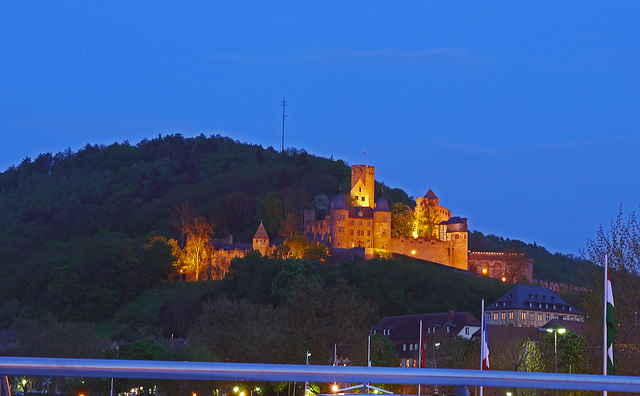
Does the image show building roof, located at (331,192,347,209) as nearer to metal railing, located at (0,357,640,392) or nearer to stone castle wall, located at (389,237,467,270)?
stone castle wall, located at (389,237,467,270)

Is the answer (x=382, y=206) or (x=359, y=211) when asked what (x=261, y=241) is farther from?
(x=382, y=206)

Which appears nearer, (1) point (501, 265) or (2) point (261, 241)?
(1) point (501, 265)

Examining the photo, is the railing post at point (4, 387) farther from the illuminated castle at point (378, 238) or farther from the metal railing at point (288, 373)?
the illuminated castle at point (378, 238)

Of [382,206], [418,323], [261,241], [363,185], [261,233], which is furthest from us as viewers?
[363,185]

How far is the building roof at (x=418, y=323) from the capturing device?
9050cm

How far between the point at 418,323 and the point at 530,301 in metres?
13.7

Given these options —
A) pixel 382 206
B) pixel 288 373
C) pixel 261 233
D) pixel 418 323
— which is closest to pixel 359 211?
pixel 382 206

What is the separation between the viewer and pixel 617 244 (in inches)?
1314

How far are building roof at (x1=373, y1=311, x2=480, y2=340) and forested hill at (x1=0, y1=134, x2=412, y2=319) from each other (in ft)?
125

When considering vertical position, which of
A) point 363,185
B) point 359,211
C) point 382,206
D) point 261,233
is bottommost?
point 261,233

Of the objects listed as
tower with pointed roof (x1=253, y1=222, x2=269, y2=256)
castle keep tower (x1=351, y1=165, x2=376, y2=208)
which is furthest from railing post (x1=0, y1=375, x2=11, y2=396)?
castle keep tower (x1=351, y1=165, x2=376, y2=208)

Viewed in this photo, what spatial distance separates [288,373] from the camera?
12.0 ft

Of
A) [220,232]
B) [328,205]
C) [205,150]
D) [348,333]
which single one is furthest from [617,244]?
[205,150]

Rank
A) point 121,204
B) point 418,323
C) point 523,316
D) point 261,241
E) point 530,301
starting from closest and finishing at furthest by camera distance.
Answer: point 418,323 → point 523,316 → point 530,301 → point 261,241 → point 121,204
